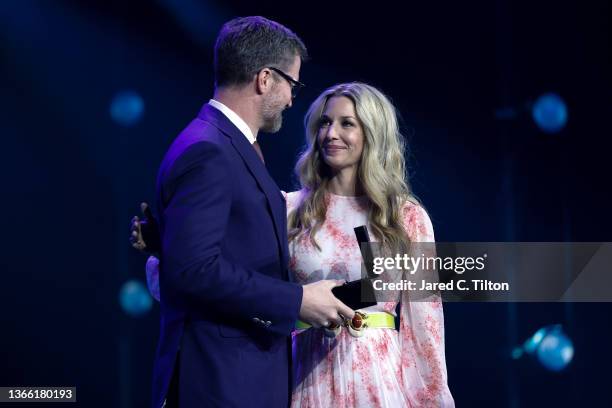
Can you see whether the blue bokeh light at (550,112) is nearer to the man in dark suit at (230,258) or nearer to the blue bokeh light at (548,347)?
the blue bokeh light at (548,347)

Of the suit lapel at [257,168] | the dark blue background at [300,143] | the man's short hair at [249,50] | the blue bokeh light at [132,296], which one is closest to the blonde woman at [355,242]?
the suit lapel at [257,168]

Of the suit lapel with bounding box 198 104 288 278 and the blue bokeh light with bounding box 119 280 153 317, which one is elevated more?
the blue bokeh light with bounding box 119 280 153 317

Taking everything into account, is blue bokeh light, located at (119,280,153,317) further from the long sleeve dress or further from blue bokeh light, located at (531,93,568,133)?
blue bokeh light, located at (531,93,568,133)

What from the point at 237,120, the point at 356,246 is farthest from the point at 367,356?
the point at 237,120

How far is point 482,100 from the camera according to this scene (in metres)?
4.29

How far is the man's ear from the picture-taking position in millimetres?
1948

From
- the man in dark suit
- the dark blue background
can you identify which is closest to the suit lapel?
the man in dark suit

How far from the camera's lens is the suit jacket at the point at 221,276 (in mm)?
1667

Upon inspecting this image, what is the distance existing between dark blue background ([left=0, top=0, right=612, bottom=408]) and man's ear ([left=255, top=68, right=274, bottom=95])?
2.38 metres

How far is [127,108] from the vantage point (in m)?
4.39

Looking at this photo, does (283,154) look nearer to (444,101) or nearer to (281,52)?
(444,101)

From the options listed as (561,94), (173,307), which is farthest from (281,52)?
(561,94)

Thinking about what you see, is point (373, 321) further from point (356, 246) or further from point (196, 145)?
point (196, 145)

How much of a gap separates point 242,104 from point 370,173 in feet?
2.58
